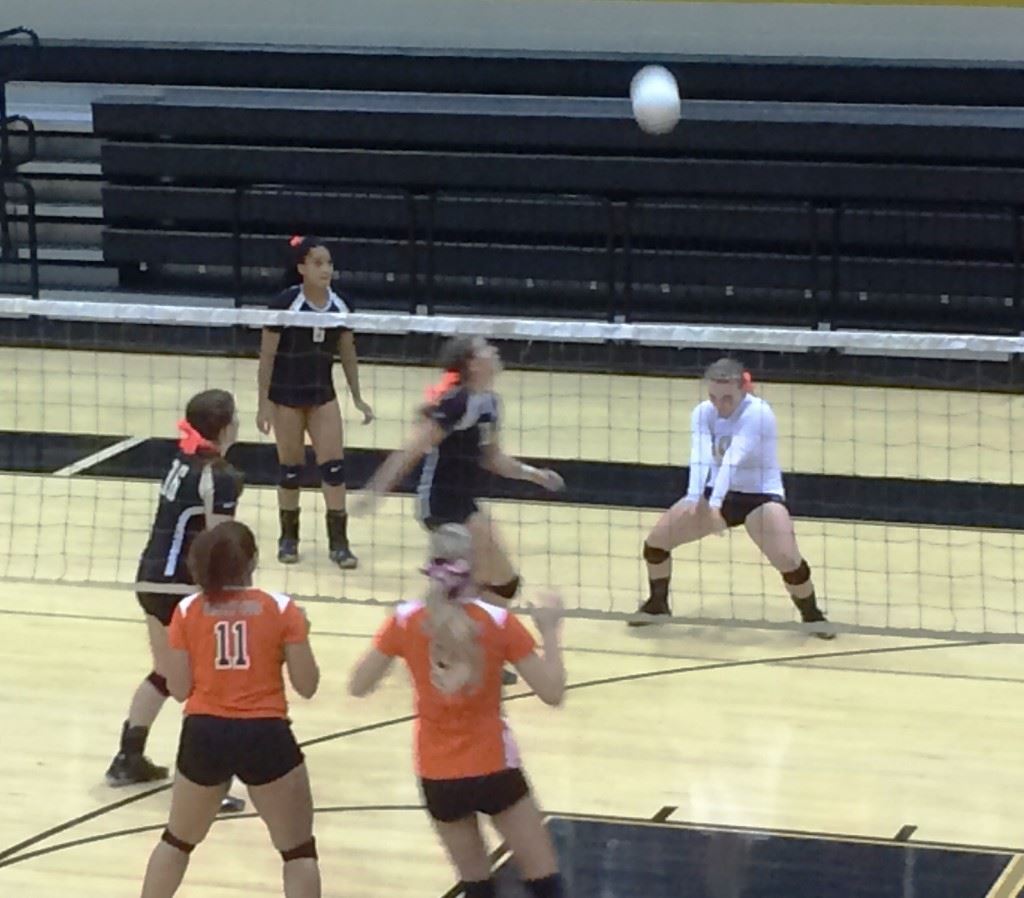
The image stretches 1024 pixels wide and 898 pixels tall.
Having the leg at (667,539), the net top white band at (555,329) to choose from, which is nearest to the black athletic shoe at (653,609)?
the leg at (667,539)

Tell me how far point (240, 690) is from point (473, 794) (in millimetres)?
813

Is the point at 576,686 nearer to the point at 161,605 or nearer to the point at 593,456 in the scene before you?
the point at 161,605

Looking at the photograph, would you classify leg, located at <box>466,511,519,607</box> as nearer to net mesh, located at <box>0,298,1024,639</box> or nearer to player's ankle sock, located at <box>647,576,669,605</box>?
net mesh, located at <box>0,298,1024,639</box>

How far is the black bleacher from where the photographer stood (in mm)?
18188

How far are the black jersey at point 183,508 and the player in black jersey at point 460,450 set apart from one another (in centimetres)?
131

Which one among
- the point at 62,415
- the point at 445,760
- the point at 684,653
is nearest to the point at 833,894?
the point at 445,760

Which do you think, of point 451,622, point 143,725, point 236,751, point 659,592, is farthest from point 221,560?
point 659,592

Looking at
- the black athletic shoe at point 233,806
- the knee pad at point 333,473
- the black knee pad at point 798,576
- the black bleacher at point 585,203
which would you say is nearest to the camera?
the black athletic shoe at point 233,806

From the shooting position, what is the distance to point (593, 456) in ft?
47.8

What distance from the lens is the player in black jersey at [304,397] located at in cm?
1134

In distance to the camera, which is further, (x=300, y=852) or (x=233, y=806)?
(x=233, y=806)

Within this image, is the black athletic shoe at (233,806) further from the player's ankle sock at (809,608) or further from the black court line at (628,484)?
the black court line at (628,484)

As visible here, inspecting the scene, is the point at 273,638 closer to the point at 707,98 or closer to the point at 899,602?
the point at 899,602

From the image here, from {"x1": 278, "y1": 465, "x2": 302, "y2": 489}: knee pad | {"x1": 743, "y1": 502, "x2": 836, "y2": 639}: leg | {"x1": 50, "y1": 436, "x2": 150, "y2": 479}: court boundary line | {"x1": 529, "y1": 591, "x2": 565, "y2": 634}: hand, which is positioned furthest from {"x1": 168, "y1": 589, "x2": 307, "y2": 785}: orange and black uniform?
{"x1": 50, "y1": 436, "x2": 150, "y2": 479}: court boundary line
